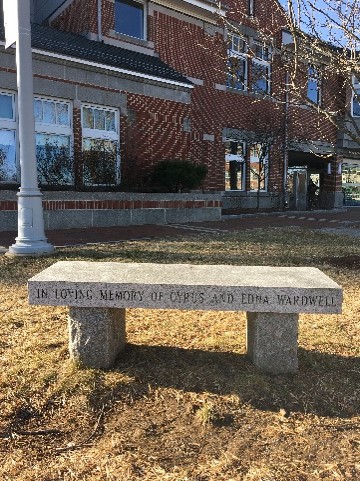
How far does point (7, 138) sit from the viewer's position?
1194cm

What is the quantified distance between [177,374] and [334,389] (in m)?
1.06

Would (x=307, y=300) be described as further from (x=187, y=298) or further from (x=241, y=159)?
(x=241, y=159)

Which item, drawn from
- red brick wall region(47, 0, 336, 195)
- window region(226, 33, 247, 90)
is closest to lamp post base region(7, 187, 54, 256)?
window region(226, 33, 247, 90)

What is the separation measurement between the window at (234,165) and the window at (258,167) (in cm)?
53

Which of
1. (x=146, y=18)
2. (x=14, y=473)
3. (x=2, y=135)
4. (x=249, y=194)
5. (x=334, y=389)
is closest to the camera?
(x=14, y=473)

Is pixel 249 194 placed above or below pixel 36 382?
above

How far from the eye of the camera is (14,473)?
6.72 ft

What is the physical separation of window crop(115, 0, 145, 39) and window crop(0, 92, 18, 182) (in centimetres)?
695

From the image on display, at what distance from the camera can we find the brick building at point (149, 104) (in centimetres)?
1223

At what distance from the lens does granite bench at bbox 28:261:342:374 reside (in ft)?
9.24

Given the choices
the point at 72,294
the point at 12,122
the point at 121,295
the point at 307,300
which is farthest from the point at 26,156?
the point at 307,300

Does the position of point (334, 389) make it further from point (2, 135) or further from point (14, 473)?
point (2, 135)

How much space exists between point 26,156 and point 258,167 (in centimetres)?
1570

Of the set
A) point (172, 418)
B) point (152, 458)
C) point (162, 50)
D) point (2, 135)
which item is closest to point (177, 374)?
point (172, 418)
